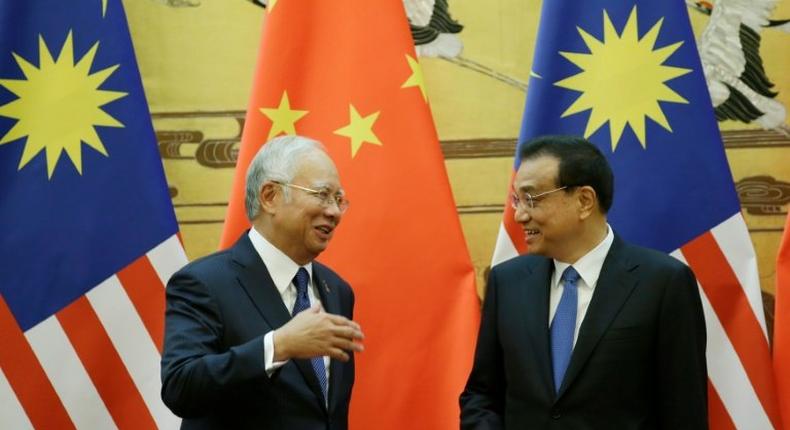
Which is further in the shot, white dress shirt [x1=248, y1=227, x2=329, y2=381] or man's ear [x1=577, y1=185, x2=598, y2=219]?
man's ear [x1=577, y1=185, x2=598, y2=219]

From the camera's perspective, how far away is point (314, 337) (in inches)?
93.0

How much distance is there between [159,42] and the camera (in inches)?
170

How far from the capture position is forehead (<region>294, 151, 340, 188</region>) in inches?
108

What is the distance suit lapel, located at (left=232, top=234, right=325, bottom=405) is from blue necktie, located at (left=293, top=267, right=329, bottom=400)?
0.04m

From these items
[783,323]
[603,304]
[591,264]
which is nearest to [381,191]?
[591,264]

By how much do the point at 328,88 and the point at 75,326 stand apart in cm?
123

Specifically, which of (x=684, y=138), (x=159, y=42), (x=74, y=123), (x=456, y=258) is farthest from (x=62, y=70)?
(x=684, y=138)

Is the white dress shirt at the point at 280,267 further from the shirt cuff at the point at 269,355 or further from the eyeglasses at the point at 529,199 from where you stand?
the eyeglasses at the point at 529,199

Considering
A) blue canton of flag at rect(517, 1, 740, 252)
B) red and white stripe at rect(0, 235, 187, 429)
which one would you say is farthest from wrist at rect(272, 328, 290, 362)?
blue canton of flag at rect(517, 1, 740, 252)

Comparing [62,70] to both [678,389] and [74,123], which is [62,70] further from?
[678,389]

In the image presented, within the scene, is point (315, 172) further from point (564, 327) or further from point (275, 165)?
point (564, 327)

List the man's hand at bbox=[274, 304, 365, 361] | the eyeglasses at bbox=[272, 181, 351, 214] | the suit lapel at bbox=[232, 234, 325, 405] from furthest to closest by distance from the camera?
1. the eyeglasses at bbox=[272, 181, 351, 214]
2. the suit lapel at bbox=[232, 234, 325, 405]
3. the man's hand at bbox=[274, 304, 365, 361]

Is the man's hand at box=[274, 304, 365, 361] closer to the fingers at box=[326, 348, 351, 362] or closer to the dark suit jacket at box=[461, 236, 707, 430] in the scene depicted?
the fingers at box=[326, 348, 351, 362]

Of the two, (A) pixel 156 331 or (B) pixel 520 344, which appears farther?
(A) pixel 156 331
